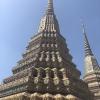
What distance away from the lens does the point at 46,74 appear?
124ft

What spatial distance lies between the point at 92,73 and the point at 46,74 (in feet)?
40.6

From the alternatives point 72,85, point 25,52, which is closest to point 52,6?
point 25,52

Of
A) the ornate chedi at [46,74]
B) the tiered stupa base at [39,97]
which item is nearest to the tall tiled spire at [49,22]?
the ornate chedi at [46,74]

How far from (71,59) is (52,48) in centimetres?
401

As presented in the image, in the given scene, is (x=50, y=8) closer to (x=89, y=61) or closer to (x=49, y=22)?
(x=49, y=22)

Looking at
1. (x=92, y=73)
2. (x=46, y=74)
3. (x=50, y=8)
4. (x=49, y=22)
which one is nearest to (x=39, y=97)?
(x=46, y=74)

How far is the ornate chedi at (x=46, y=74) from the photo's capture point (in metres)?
35.7

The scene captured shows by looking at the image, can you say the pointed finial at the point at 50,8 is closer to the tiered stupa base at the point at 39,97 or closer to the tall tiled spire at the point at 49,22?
the tall tiled spire at the point at 49,22

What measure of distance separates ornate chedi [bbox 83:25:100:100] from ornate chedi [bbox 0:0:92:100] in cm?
359

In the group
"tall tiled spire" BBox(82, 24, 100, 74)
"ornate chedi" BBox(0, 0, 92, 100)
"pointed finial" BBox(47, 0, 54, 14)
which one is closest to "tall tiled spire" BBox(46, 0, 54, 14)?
"pointed finial" BBox(47, 0, 54, 14)

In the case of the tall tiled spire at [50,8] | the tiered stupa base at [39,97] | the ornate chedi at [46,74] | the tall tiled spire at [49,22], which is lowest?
the tiered stupa base at [39,97]

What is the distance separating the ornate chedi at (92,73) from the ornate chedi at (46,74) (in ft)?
11.8

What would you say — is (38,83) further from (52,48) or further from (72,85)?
(52,48)

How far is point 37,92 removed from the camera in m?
35.6
